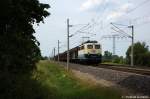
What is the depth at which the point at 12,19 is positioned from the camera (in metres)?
15.9

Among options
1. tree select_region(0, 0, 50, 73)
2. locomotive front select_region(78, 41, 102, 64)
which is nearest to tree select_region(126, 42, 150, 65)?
locomotive front select_region(78, 41, 102, 64)

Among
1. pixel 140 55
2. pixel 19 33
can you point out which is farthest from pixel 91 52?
pixel 19 33

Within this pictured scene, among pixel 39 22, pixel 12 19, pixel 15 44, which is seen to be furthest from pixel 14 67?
pixel 39 22

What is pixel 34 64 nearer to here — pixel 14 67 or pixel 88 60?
pixel 14 67

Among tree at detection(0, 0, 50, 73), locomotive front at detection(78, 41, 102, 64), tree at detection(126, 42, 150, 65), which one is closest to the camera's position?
tree at detection(0, 0, 50, 73)

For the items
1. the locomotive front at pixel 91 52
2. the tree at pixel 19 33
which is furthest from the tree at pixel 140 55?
the tree at pixel 19 33

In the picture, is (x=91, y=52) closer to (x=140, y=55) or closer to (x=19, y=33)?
(x=140, y=55)

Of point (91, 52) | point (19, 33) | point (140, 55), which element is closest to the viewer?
point (19, 33)

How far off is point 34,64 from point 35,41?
1.22 metres

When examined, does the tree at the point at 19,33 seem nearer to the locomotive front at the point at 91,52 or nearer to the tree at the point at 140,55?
the locomotive front at the point at 91,52

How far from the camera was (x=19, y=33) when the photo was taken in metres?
16.0

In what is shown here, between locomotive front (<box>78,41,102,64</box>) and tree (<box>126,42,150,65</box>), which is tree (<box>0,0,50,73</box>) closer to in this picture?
locomotive front (<box>78,41,102,64</box>)

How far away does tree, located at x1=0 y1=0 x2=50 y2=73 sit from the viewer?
14668 mm

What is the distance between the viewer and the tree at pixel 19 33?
14668mm
